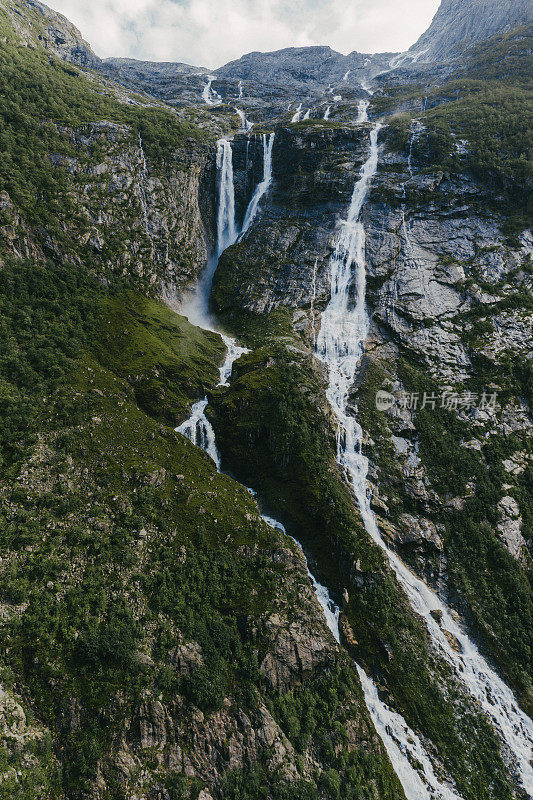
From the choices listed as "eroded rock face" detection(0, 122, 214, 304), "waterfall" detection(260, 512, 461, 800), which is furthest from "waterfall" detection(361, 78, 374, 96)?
"waterfall" detection(260, 512, 461, 800)

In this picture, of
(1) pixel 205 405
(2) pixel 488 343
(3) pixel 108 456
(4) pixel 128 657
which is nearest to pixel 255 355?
(1) pixel 205 405

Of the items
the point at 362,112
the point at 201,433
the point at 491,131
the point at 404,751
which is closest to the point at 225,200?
the point at 491,131

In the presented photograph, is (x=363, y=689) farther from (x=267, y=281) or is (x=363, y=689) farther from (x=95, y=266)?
(x=267, y=281)

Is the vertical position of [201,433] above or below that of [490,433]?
below

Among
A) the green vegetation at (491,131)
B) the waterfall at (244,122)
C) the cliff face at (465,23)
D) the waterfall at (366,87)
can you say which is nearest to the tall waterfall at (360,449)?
the green vegetation at (491,131)

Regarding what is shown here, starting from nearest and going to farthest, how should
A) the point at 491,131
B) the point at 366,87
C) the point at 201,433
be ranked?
the point at 201,433 → the point at 491,131 → the point at 366,87

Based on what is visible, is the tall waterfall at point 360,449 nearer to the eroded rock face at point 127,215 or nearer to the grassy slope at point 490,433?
the grassy slope at point 490,433

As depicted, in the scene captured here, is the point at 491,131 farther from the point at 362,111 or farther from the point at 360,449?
the point at 360,449
